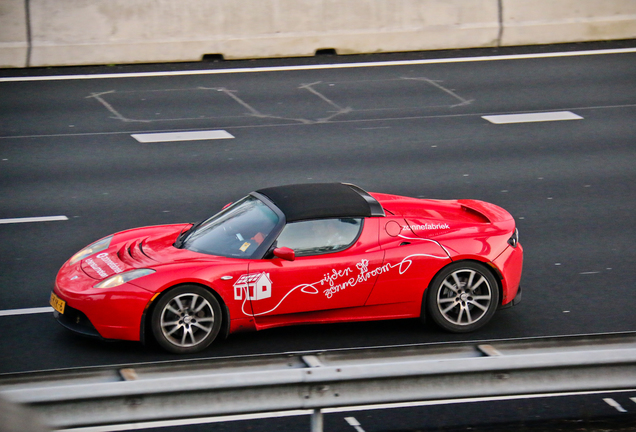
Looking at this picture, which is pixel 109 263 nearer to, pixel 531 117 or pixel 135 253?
pixel 135 253

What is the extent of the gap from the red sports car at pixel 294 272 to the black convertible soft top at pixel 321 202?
1 cm

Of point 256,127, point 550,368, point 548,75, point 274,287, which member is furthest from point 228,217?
point 548,75

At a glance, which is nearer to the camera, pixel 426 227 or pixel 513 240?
pixel 426 227

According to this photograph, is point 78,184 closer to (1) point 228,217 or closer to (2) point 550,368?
(1) point 228,217

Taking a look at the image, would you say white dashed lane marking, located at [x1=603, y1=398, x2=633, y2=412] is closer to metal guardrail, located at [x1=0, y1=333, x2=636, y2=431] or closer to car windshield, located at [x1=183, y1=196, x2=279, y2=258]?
metal guardrail, located at [x1=0, y1=333, x2=636, y2=431]

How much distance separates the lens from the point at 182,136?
14.4 metres

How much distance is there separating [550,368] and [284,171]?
7890 mm

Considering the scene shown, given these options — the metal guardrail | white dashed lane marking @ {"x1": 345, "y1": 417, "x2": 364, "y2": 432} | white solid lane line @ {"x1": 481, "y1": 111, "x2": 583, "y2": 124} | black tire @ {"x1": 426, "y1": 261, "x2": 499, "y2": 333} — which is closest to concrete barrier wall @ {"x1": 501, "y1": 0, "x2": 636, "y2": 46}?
white solid lane line @ {"x1": 481, "y1": 111, "x2": 583, "y2": 124}

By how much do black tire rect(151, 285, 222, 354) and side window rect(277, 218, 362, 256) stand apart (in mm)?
840

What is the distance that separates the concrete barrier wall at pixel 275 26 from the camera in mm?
18094

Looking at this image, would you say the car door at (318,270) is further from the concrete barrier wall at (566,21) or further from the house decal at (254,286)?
the concrete barrier wall at (566,21)

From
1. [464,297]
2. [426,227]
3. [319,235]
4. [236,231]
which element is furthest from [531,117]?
[236,231]

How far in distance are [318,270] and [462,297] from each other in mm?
1384

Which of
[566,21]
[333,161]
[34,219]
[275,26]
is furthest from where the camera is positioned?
[566,21]
